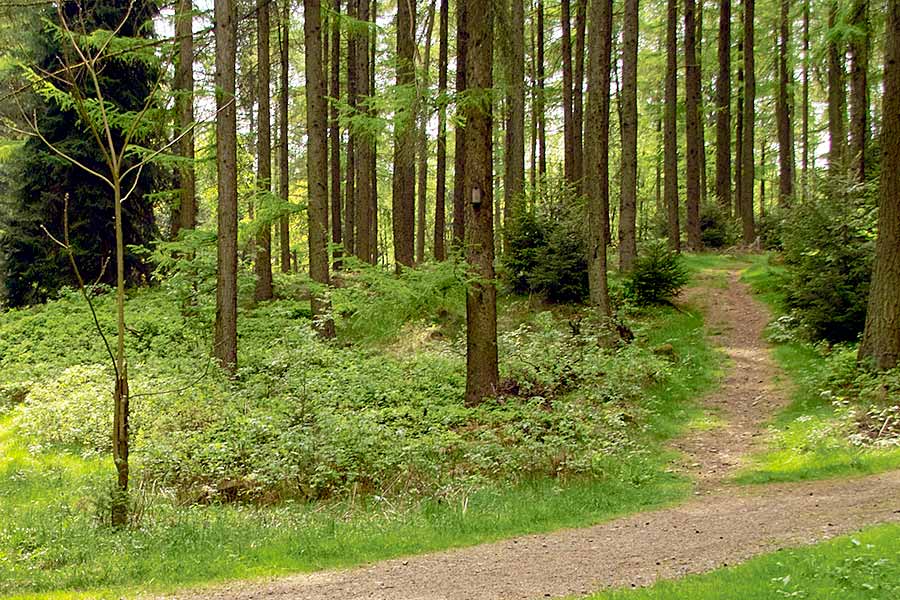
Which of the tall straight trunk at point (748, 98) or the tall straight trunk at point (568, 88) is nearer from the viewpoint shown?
the tall straight trunk at point (568, 88)

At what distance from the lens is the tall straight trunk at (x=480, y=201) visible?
32.7 ft

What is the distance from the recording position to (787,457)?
8594 mm

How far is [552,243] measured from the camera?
1638cm

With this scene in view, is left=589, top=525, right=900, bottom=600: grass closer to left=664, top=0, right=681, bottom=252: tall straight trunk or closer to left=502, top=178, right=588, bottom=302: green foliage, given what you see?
left=502, top=178, right=588, bottom=302: green foliage

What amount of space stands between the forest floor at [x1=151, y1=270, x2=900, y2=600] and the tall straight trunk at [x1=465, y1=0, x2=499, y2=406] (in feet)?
11.1

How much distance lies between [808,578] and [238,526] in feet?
17.1

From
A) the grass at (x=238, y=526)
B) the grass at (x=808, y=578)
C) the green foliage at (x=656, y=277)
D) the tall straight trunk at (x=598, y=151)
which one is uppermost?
the tall straight trunk at (x=598, y=151)

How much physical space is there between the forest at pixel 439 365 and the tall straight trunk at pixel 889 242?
0.04 metres

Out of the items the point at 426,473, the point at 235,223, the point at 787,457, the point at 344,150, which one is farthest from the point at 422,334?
the point at 344,150

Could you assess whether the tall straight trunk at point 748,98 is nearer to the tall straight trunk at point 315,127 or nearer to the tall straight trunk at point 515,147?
the tall straight trunk at point 515,147

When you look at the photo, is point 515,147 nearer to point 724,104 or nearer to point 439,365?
point 724,104

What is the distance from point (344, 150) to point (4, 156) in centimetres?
1428

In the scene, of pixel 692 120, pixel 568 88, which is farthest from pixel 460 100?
pixel 692 120

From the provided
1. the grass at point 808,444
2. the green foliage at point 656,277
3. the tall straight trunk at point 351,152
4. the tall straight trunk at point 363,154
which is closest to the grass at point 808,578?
the grass at point 808,444
